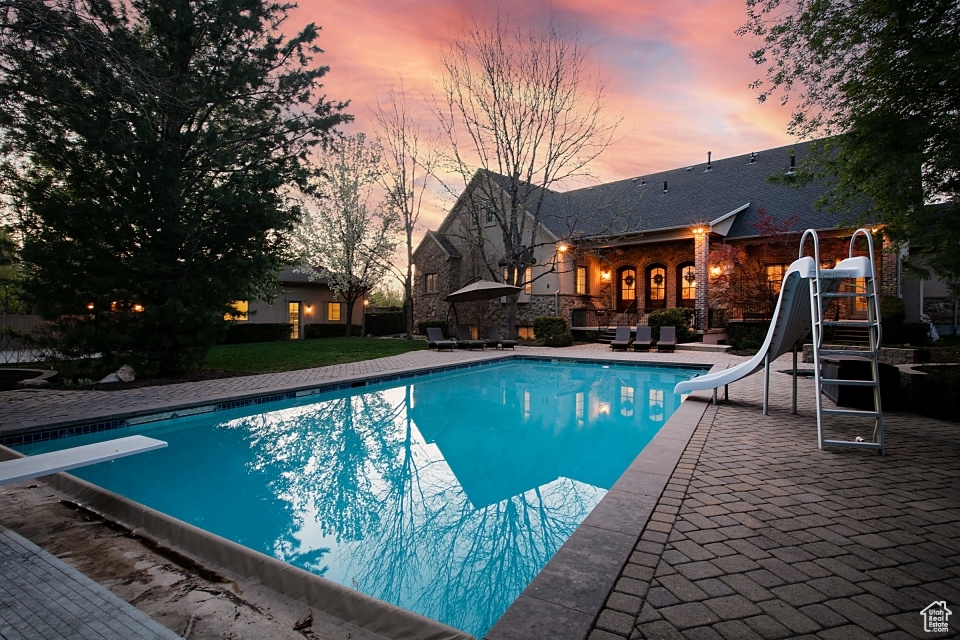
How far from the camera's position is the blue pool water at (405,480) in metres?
3.18

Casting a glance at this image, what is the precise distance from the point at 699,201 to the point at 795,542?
1772 centimetres

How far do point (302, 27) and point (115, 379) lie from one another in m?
8.52

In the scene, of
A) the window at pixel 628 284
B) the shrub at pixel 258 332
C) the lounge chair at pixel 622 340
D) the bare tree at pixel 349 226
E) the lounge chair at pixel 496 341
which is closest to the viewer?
the lounge chair at pixel 622 340

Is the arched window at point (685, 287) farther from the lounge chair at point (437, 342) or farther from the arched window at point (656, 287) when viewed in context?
the lounge chair at point (437, 342)

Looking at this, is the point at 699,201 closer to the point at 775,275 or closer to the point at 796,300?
the point at 775,275

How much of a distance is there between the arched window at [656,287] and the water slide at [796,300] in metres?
13.2

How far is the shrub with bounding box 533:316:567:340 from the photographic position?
59.0 ft

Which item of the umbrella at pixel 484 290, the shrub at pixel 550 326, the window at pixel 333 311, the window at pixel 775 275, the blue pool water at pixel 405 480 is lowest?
the blue pool water at pixel 405 480

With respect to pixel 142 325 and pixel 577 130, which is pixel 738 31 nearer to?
pixel 577 130

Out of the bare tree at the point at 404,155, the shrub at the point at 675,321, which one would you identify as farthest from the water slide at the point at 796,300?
the bare tree at the point at 404,155

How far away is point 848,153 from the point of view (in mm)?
7219

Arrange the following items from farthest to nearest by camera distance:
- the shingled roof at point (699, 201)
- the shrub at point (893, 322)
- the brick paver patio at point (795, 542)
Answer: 1. the shingled roof at point (699, 201)
2. the shrub at point (893, 322)
3. the brick paver patio at point (795, 542)

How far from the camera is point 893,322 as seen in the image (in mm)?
12680

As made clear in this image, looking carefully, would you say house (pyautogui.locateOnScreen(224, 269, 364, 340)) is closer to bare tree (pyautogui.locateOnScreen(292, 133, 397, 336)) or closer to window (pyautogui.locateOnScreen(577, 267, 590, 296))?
bare tree (pyautogui.locateOnScreen(292, 133, 397, 336))
